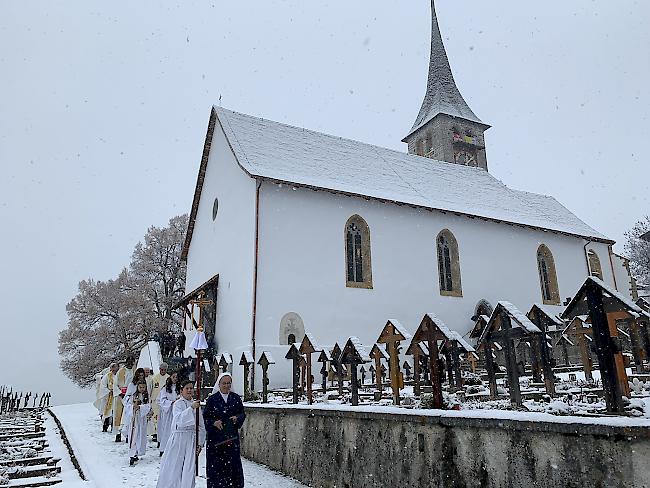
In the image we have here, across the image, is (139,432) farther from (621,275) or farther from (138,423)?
(621,275)

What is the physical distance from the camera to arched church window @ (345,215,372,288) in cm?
1888

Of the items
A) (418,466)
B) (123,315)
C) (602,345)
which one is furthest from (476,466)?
(123,315)

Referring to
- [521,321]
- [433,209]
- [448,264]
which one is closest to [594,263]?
[448,264]

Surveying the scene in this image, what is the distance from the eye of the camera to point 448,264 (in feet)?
70.8

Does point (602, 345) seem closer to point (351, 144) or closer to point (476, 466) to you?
point (476, 466)

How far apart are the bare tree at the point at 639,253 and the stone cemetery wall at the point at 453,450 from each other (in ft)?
142

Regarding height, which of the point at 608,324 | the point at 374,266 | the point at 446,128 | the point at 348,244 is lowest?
the point at 608,324

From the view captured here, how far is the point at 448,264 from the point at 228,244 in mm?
9255

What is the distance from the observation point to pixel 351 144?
2527 cm

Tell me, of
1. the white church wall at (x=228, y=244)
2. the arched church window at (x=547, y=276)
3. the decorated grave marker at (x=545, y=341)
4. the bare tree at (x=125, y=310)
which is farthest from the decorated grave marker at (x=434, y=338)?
the bare tree at (x=125, y=310)

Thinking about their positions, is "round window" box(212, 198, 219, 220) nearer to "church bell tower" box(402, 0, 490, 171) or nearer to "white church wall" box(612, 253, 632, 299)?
"church bell tower" box(402, 0, 490, 171)

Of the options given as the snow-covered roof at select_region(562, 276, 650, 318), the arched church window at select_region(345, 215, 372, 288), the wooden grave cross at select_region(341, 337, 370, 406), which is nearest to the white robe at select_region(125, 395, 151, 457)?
the wooden grave cross at select_region(341, 337, 370, 406)

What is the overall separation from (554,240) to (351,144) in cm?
1124

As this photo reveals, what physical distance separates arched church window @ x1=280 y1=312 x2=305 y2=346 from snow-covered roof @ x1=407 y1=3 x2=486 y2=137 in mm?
26629
